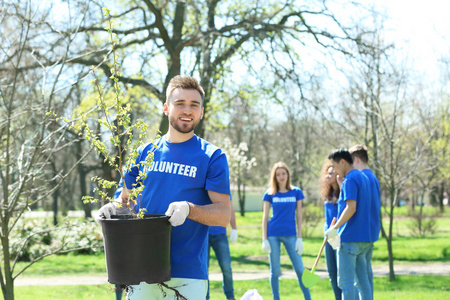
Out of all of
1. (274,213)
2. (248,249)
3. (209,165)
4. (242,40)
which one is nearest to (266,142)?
(248,249)

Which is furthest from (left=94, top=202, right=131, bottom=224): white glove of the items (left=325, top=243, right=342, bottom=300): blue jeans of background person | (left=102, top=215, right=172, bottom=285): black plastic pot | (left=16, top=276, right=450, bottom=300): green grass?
(left=16, top=276, right=450, bottom=300): green grass

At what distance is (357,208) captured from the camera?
524 centimetres

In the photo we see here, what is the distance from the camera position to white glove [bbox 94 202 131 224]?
8.35 ft

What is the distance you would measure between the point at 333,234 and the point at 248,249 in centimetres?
1134

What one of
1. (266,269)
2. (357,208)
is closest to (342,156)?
(357,208)

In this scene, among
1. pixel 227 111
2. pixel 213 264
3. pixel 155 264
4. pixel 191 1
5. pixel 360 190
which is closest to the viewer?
pixel 155 264

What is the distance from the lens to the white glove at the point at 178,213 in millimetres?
2369

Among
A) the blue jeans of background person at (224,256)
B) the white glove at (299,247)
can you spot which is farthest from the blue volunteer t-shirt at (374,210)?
the blue jeans of background person at (224,256)

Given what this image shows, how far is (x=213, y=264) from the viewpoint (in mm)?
13539

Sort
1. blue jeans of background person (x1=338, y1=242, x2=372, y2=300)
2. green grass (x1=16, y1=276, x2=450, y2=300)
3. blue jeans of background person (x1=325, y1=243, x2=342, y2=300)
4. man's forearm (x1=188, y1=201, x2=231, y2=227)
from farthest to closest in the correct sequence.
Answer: green grass (x1=16, y1=276, x2=450, y2=300), blue jeans of background person (x1=325, y1=243, x2=342, y2=300), blue jeans of background person (x1=338, y1=242, x2=372, y2=300), man's forearm (x1=188, y1=201, x2=231, y2=227)

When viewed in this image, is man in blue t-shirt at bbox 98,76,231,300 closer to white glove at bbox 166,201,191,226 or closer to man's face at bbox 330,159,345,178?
white glove at bbox 166,201,191,226

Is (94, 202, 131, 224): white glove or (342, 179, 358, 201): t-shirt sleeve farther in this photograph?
(342, 179, 358, 201): t-shirt sleeve

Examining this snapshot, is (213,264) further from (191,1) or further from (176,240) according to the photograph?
(176,240)

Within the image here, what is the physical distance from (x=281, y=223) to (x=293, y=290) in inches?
95.3
